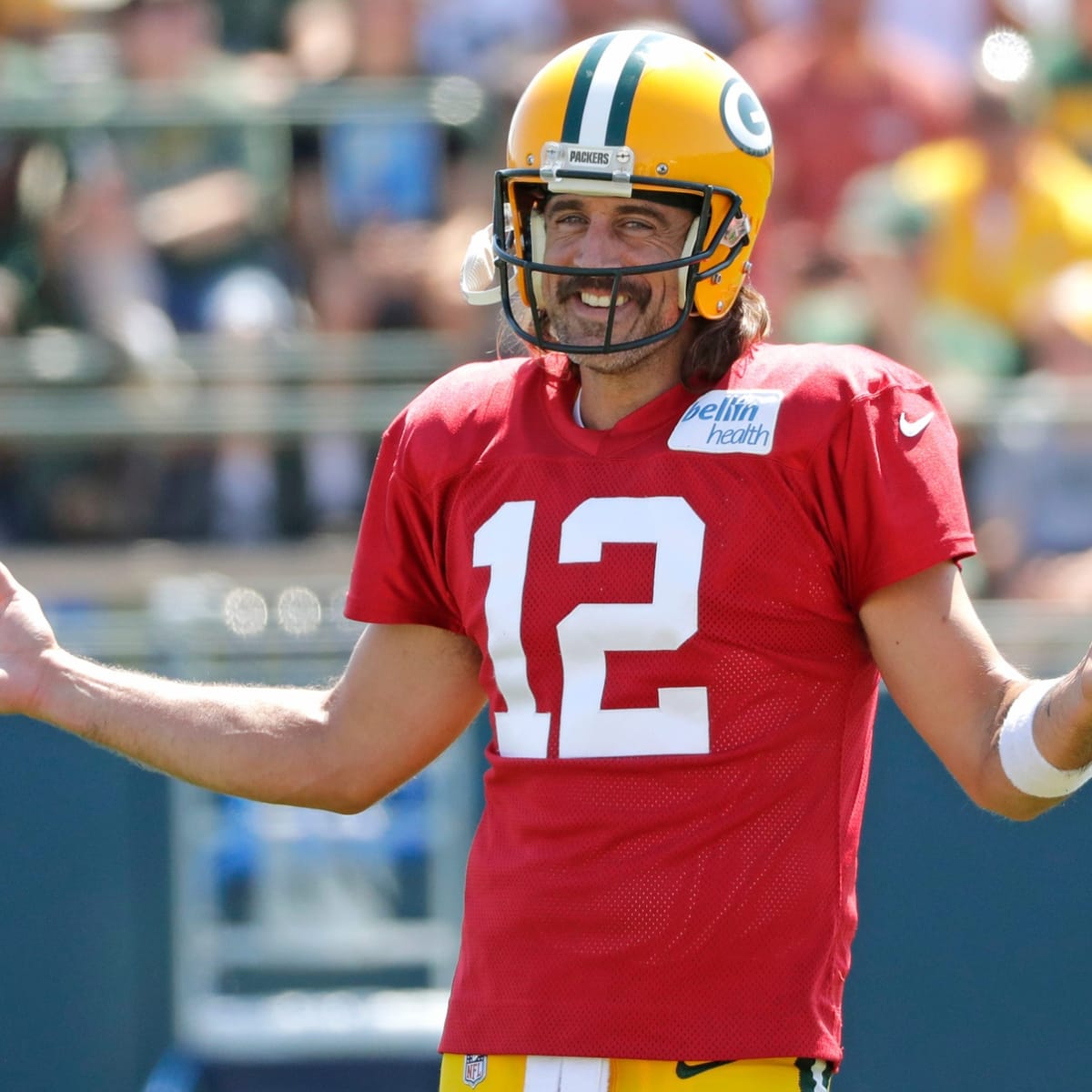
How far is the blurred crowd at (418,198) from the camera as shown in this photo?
5.57m

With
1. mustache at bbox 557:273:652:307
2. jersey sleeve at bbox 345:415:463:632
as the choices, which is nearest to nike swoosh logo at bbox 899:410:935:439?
mustache at bbox 557:273:652:307

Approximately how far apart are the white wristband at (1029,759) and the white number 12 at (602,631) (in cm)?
38

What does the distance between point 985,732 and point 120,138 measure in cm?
462

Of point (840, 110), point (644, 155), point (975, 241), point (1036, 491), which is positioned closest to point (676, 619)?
point (644, 155)

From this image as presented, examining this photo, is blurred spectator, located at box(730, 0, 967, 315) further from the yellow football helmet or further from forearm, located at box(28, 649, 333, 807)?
forearm, located at box(28, 649, 333, 807)

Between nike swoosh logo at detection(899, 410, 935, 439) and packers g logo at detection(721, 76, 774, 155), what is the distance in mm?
487

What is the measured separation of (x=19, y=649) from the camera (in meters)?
2.72

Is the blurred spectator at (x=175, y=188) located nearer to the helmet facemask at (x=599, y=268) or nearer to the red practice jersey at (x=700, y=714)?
the helmet facemask at (x=599, y=268)

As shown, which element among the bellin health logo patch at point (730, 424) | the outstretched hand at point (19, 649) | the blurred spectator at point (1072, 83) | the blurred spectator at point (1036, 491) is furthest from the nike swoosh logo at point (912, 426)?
the blurred spectator at point (1072, 83)

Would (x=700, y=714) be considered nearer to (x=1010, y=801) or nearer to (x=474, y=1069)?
(x=1010, y=801)

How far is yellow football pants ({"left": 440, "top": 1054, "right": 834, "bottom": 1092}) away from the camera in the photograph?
2.32 metres

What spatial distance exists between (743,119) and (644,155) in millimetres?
200

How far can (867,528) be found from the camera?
238cm

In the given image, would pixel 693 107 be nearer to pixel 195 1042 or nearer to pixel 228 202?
pixel 195 1042
